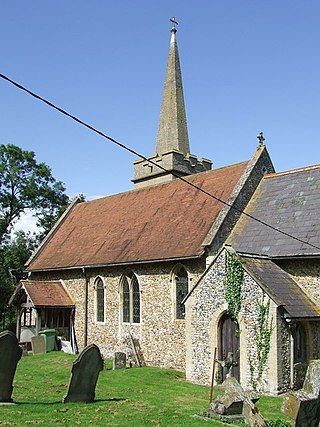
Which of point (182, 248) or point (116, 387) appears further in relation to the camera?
point (182, 248)

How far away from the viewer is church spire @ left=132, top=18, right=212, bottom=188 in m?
32.2

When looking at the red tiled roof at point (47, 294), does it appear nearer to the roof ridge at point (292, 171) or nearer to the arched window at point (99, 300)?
the arched window at point (99, 300)

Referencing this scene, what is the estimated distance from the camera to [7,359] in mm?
12148

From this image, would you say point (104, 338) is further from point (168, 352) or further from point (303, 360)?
point (303, 360)

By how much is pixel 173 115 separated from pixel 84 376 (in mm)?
→ 23900

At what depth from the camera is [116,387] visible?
15797 mm

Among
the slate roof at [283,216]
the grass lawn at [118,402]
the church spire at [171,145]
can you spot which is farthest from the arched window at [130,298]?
the church spire at [171,145]

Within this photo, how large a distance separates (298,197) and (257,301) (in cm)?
598

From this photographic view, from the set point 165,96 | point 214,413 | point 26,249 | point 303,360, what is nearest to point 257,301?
point 303,360

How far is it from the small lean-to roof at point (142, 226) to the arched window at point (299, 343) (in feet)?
15.3

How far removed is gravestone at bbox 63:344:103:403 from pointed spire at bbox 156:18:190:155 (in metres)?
21.3

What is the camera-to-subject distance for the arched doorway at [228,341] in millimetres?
16266

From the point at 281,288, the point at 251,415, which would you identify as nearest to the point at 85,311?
the point at 281,288

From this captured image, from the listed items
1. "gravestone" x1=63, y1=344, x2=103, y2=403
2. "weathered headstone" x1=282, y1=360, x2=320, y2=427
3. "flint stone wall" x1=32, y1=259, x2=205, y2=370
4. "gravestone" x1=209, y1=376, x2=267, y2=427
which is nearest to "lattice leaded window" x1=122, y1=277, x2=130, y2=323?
"flint stone wall" x1=32, y1=259, x2=205, y2=370
